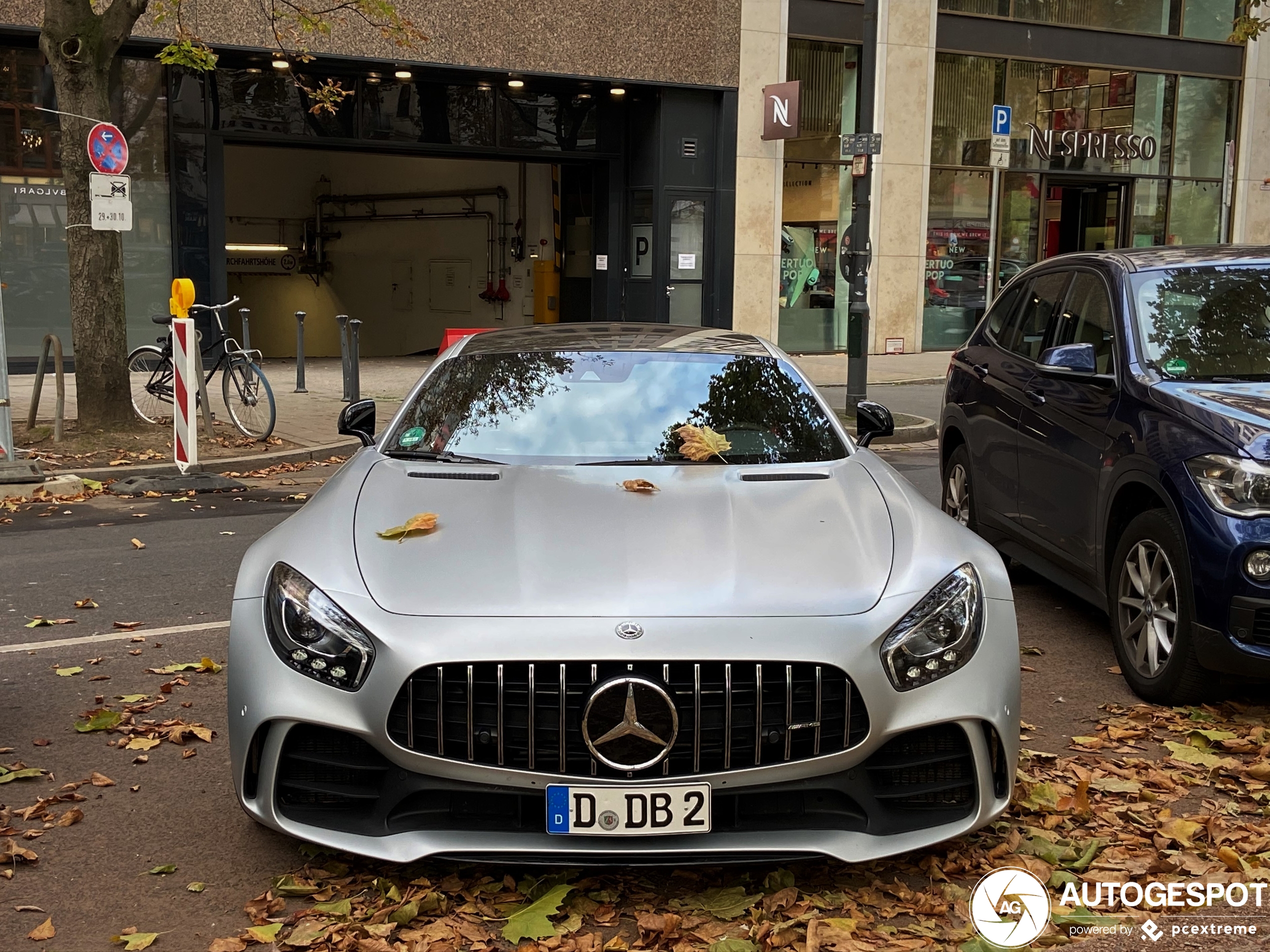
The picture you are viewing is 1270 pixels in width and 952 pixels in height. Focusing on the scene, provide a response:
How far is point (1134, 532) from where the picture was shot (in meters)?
5.25

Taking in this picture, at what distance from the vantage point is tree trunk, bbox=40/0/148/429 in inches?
463

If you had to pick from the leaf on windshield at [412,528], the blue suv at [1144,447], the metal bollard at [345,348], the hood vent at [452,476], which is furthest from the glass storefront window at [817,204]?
the leaf on windshield at [412,528]

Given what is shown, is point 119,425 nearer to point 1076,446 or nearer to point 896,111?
point 1076,446

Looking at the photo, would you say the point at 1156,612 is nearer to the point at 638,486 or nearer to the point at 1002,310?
the point at 638,486

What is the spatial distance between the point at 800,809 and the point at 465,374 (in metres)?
2.35

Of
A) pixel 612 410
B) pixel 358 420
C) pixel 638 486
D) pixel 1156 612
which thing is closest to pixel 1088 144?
pixel 1156 612

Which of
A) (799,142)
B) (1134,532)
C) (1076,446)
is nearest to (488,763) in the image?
(1134,532)

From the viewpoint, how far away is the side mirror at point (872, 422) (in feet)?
17.6

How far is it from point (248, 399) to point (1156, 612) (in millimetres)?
9593

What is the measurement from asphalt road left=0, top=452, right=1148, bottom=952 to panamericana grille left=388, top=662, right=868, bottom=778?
774 millimetres

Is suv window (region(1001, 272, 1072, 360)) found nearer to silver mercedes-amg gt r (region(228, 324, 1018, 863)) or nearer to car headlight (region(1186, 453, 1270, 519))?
car headlight (region(1186, 453, 1270, 519))

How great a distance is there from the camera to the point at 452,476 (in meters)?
4.38

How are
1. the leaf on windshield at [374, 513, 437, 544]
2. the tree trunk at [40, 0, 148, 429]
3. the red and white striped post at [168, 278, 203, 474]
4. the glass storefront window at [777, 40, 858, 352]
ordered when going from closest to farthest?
the leaf on windshield at [374, 513, 437, 544]
the red and white striped post at [168, 278, 203, 474]
the tree trunk at [40, 0, 148, 429]
the glass storefront window at [777, 40, 858, 352]

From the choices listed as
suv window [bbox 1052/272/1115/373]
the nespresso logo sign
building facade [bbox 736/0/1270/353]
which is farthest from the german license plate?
the nespresso logo sign
